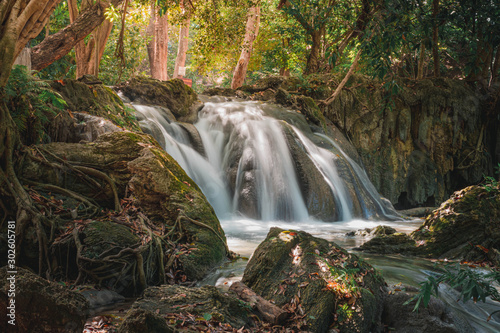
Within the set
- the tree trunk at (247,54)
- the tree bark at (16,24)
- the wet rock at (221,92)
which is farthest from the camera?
the tree trunk at (247,54)

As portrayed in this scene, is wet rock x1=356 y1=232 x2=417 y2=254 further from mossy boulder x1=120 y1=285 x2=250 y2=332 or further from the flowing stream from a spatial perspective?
mossy boulder x1=120 y1=285 x2=250 y2=332

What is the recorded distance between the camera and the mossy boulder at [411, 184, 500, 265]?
5.64 m

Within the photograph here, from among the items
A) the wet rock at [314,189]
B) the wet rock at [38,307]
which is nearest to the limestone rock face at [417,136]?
the wet rock at [314,189]

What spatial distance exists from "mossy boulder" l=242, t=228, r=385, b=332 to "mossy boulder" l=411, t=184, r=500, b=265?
244cm

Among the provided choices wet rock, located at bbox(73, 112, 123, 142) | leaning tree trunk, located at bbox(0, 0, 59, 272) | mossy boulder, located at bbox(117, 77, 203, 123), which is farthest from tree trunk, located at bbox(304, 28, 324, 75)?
leaning tree trunk, located at bbox(0, 0, 59, 272)

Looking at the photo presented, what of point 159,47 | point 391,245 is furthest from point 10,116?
point 159,47

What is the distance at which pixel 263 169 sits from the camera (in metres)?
9.95

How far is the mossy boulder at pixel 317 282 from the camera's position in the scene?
3.28 metres

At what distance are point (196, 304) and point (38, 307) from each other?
1.26m

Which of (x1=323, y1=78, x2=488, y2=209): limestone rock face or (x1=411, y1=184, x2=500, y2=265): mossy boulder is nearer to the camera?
(x1=411, y1=184, x2=500, y2=265): mossy boulder

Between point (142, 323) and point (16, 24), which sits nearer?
point (142, 323)

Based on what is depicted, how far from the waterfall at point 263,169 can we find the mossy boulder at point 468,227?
3.91m

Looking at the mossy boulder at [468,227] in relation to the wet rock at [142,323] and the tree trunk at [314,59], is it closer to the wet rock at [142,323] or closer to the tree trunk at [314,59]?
the wet rock at [142,323]

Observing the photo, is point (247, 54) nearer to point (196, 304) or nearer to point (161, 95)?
point (161, 95)
